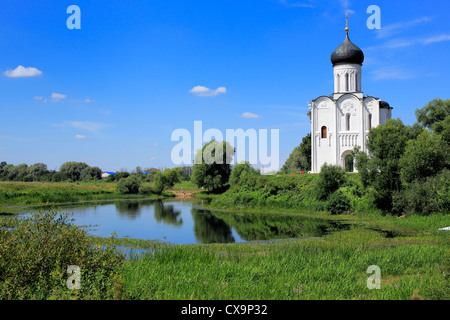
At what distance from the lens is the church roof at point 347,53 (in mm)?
37812

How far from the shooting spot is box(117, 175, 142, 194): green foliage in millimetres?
47281

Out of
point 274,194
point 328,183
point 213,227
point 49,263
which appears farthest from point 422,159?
point 49,263

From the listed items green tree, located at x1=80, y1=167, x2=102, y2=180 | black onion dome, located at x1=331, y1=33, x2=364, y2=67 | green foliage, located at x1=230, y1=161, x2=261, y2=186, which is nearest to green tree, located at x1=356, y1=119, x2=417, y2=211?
black onion dome, located at x1=331, y1=33, x2=364, y2=67

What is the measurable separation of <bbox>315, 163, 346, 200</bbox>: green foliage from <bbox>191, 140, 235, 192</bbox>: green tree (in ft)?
84.3

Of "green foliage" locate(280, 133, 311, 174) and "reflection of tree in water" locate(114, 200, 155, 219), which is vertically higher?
"green foliage" locate(280, 133, 311, 174)

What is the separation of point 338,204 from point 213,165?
30.2m

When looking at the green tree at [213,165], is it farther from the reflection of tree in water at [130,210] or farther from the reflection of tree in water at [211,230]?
the reflection of tree in water at [211,230]

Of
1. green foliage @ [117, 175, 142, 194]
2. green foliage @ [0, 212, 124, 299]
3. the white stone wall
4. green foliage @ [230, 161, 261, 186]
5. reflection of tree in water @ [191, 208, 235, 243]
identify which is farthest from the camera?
green foliage @ [117, 175, 142, 194]

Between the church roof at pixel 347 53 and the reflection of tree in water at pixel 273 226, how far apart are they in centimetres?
2023

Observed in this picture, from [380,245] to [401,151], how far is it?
1029 cm

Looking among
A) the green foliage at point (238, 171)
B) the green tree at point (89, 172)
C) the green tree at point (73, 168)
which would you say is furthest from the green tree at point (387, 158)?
the green tree at point (73, 168)

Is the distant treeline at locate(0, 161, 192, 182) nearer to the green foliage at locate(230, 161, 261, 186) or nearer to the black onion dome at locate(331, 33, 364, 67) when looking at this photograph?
the green foliage at locate(230, 161, 261, 186)

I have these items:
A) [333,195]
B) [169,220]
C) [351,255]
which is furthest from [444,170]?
[169,220]

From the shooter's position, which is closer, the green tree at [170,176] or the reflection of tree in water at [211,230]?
the reflection of tree in water at [211,230]
